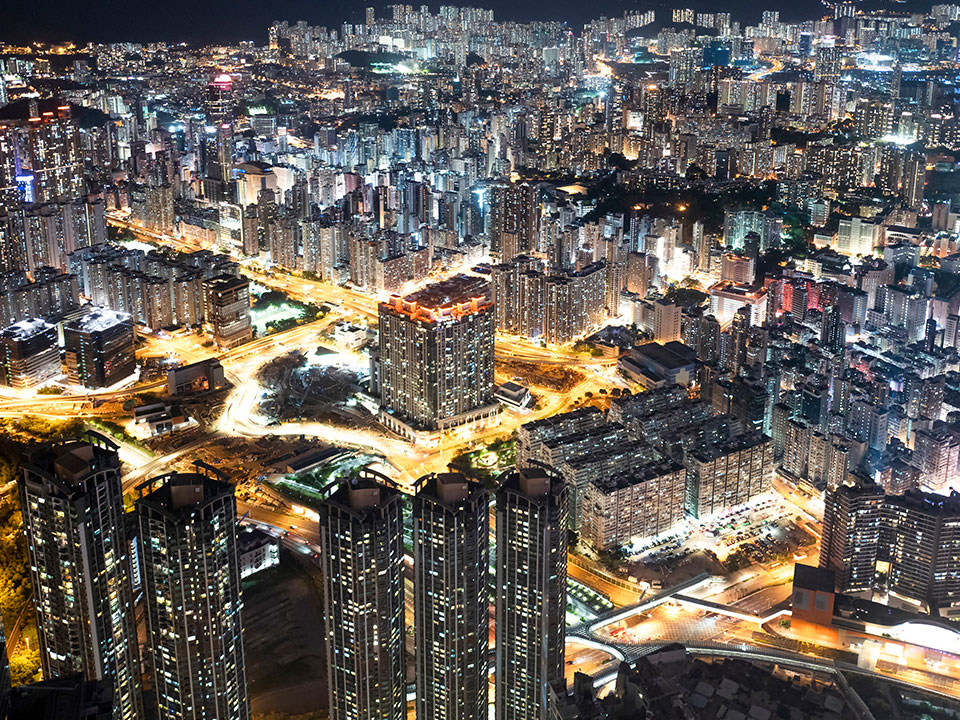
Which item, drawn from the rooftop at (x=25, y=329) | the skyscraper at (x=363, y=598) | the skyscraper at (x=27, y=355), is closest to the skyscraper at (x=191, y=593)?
the skyscraper at (x=363, y=598)

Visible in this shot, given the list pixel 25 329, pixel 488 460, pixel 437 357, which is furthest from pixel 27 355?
pixel 488 460

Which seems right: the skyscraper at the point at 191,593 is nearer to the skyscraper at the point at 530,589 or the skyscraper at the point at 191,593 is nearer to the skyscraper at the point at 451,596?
the skyscraper at the point at 451,596

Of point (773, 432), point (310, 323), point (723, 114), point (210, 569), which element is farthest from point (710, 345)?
point (723, 114)

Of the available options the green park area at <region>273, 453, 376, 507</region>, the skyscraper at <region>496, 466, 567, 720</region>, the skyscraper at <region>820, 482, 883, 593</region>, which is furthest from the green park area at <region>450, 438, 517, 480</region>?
the skyscraper at <region>496, 466, 567, 720</region>

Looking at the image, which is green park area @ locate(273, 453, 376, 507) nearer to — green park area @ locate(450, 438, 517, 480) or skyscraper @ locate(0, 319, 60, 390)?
green park area @ locate(450, 438, 517, 480)

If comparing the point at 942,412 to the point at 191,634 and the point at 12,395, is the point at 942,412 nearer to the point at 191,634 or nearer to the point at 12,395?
the point at 191,634

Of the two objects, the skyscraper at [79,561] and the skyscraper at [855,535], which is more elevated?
the skyscraper at [79,561]

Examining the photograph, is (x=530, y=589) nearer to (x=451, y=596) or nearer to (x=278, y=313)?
(x=451, y=596)
